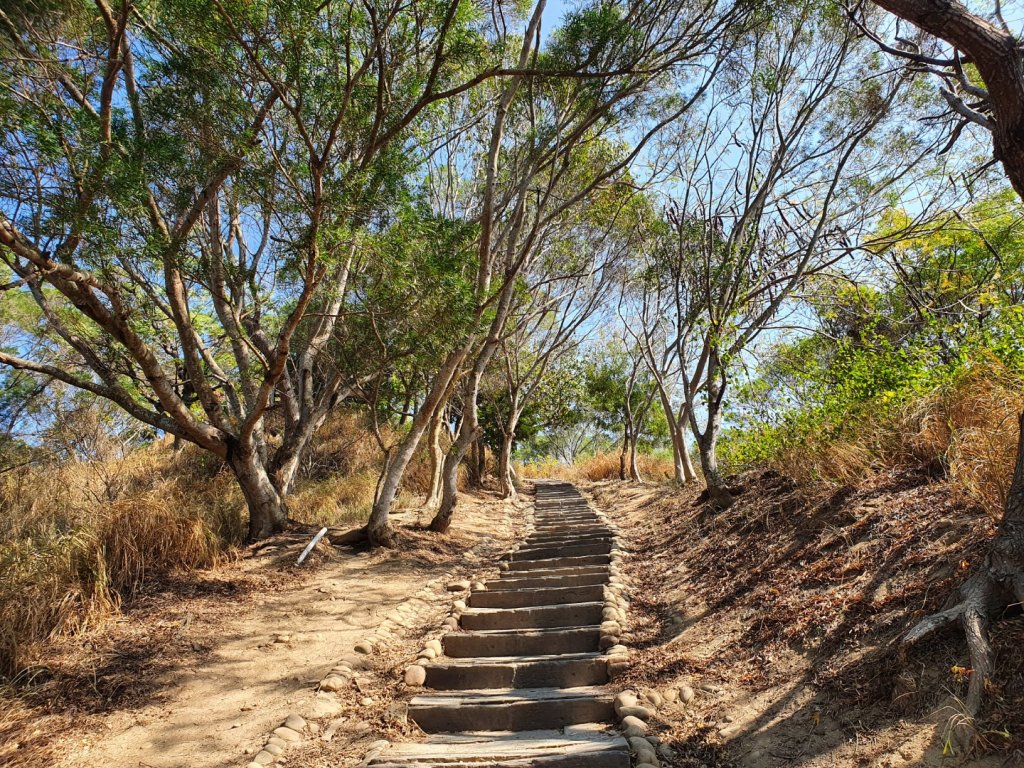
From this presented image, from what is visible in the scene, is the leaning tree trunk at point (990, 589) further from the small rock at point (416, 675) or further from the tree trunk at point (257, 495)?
A: the tree trunk at point (257, 495)

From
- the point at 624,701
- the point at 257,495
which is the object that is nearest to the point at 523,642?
the point at 624,701

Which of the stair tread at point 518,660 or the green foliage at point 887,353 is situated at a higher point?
the green foliage at point 887,353

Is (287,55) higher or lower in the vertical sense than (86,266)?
higher

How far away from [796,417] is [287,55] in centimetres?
614

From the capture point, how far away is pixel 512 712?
13.1 feet

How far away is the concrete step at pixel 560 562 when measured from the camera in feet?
24.6

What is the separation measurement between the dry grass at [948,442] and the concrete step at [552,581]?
7.53ft

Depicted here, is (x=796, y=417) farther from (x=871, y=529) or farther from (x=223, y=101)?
(x=223, y=101)

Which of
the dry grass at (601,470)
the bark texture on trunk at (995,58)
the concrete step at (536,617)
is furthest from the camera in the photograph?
the dry grass at (601,470)

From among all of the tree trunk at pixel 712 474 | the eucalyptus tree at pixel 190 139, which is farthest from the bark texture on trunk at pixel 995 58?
the tree trunk at pixel 712 474

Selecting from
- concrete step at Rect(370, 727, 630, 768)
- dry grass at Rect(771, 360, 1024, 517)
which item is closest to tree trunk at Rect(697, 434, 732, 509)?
dry grass at Rect(771, 360, 1024, 517)

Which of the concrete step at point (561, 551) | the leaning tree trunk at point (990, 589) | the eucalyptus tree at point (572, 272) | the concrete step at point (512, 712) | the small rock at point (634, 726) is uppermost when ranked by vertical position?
the eucalyptus tree at point (572, 272)

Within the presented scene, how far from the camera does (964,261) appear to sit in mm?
11523

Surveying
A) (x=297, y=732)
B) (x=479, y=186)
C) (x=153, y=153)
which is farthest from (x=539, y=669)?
(x=479, y=186)
